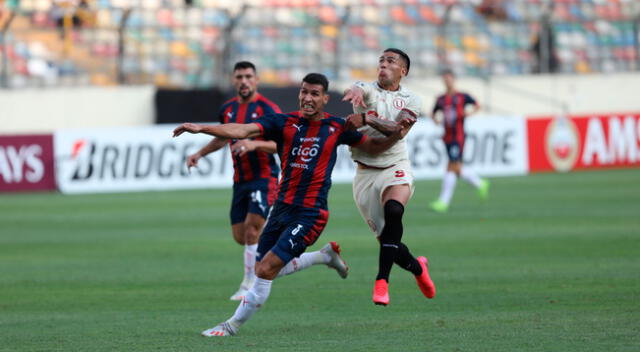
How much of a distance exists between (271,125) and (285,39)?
22.7 m

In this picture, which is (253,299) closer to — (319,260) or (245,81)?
(319,260)

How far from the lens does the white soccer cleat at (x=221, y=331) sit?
8.26m

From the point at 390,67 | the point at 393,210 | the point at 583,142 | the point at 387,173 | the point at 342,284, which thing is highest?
the point at 390,67

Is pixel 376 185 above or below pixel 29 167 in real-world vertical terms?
above

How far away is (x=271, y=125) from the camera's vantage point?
27.1 feet

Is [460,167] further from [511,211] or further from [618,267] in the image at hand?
[618,267]

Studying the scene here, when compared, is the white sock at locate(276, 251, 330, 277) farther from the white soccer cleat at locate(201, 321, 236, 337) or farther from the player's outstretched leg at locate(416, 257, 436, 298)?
the white soccer cleat at locate(201, 321, 236, 337)

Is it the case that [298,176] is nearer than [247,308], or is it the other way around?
[247,308]

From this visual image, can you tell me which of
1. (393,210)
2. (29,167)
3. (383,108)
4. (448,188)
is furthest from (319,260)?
(29,167)

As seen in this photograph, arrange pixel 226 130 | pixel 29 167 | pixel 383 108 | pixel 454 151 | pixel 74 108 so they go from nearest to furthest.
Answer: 1. pixel 226 130
2. pixel 383 108
3. pixel 454 151
4. pixel 29 167
5. pixel 74 108

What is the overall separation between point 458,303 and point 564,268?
2.55 meters

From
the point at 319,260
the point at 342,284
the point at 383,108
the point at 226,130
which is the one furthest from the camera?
the point at 342,284

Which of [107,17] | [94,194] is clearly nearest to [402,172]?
[94,194]

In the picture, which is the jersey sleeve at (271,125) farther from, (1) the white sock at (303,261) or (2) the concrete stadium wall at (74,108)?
(2) the concrete stadium wall at (74,108)
